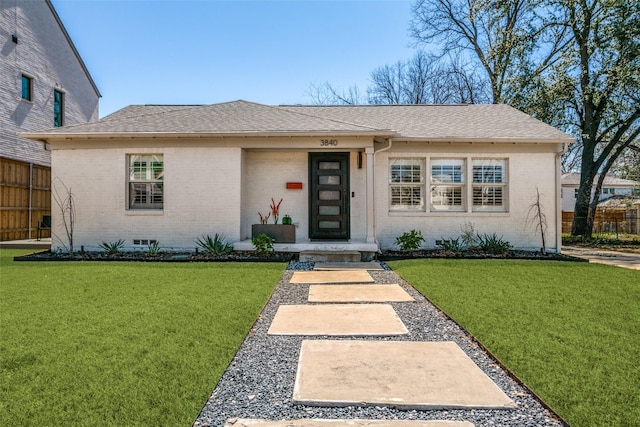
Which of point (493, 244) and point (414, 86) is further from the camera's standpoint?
point (414, 86)

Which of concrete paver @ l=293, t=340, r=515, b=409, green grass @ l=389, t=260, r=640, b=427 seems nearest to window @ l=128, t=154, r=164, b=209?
green grass @ l=389, t=260, r=640, b=427

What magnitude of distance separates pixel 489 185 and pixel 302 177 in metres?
4.43

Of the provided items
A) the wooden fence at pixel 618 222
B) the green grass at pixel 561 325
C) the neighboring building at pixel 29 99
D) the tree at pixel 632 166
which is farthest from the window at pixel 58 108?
the wooden fence at pixel 618 222

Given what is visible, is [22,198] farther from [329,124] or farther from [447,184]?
[447,184]

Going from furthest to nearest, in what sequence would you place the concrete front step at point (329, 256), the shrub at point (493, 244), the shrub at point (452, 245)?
the shrub at point (452, 245), the shrub at point (493, 244), the concrete front step at point (329, 256)

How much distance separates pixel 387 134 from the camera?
27.7ft

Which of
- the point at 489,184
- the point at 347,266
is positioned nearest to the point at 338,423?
the point at 347,266

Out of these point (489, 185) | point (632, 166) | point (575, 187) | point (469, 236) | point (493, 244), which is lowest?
point (493, 244)

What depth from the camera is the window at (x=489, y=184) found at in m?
9.50

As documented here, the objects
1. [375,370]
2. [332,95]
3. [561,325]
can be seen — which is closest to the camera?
[375,370]

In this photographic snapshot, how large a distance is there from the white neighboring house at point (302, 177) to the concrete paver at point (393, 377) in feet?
18.1

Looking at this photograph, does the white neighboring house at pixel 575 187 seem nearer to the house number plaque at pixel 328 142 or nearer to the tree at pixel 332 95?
the tree at pixel 332 95

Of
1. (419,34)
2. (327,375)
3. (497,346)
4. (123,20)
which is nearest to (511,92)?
(419,34)

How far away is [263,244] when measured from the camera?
819 cm
